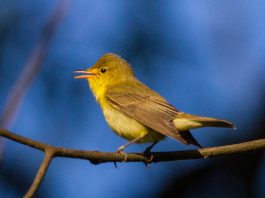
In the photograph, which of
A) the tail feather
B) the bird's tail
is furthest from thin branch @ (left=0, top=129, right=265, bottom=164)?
the bird's tail

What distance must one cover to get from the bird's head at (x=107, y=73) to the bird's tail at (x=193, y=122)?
49.0 inches

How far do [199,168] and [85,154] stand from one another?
3.30 metres

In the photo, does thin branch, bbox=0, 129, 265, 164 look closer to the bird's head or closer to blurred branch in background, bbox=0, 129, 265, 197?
blurred branch in background, bbox=0, 129, 265, 197

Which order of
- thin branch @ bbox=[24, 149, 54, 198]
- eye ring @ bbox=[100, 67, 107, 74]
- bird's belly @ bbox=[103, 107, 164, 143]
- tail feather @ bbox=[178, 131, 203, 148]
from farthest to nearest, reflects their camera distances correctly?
eye ring @ bbox=[100, 67, 107, 74], bird's belly @ bbox=[103, 107, 164, 143], tail feather @ bbox=[178, 131, 203, 148], thin branch @ bbox=[24, 149, 54, 198]

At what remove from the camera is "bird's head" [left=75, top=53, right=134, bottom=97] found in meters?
5.75

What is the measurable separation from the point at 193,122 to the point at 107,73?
1.65 m

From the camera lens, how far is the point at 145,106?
5.06 metres

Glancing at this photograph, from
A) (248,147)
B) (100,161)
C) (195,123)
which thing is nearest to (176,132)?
(195,123)

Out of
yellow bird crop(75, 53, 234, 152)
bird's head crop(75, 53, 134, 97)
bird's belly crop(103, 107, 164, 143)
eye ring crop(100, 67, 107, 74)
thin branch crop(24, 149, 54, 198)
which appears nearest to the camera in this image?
thin branch crop(24, 149, 54, 198)

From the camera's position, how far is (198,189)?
18.8 feet

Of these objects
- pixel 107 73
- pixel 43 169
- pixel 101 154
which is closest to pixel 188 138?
pixel 101 154

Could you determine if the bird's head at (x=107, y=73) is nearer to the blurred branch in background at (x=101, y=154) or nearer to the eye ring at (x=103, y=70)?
the eye ring at (x=103, y=70)

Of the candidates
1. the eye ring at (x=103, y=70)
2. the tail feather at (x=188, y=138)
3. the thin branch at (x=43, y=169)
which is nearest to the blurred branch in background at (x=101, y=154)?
the thin branch at (x=43, y=169)

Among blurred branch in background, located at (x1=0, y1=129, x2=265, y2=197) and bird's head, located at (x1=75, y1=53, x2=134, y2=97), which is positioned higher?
bird's head, located at (x1=75, y1=53, x2=134, y2=97)
